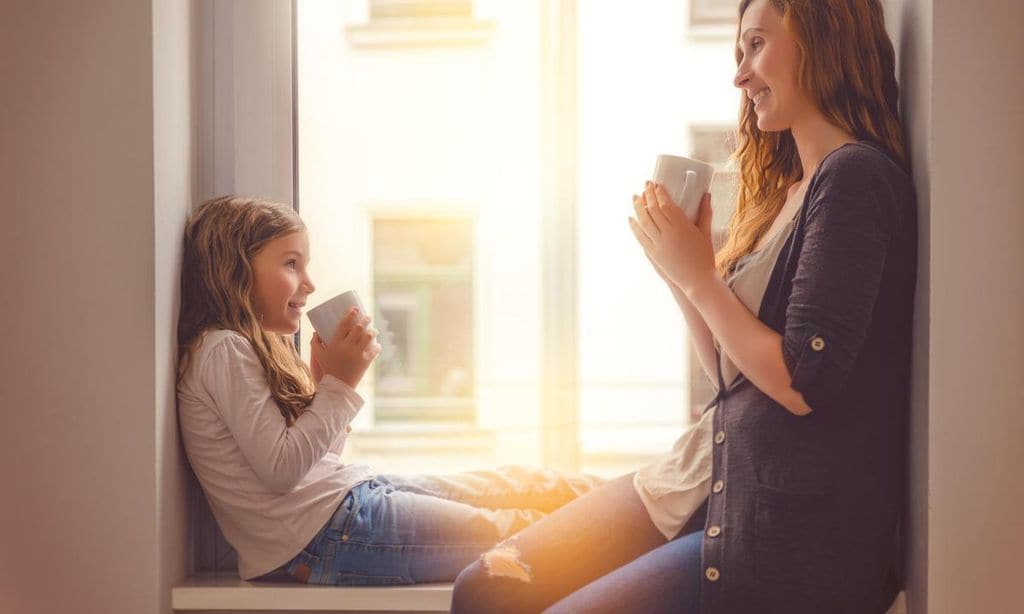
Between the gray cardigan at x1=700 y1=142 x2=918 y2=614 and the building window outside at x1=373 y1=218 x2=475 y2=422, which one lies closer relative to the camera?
the gray cardigan at x1=700 y1=142 x2=918 y2=614

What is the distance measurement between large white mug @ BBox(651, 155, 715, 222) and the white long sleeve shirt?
55 cm

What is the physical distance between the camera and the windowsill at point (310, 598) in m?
1.41

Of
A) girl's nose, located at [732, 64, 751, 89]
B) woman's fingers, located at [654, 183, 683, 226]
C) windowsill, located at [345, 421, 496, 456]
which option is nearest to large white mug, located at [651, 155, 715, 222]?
woman's fingers, located at [654, 183, 683, 226]

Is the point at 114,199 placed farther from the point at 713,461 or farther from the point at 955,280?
the point at 955,280

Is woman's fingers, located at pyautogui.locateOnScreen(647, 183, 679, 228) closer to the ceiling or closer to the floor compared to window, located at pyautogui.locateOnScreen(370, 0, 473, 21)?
closer to the floor

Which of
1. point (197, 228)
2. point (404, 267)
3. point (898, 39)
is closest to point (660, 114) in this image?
point (898, 39)

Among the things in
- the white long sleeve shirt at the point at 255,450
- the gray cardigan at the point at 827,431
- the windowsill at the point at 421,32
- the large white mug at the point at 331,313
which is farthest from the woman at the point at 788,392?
the windowsill at the point at 421,32

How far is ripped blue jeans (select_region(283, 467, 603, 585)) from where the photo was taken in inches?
56.2

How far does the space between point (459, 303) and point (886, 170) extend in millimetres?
758

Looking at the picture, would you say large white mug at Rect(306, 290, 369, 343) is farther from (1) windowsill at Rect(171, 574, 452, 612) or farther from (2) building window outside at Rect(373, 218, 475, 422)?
(1) windowsill at Rect(171, 574, 452, 612)

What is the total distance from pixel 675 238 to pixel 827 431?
11.2 inches

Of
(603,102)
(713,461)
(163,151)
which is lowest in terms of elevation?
(713,461)

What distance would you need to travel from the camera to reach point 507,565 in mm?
1256

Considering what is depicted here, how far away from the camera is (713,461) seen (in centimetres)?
116
